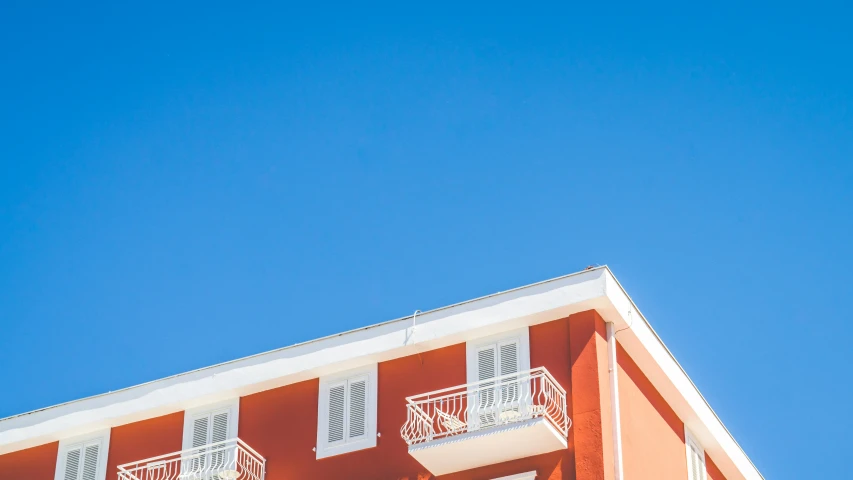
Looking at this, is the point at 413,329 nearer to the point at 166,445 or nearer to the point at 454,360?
the point at 454,360

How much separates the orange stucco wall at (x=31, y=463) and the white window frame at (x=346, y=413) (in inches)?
278

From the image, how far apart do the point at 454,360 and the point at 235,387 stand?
17.6 feet

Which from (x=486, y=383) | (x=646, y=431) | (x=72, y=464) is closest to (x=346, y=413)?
(x=486, y=383)

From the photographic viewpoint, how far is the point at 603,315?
3469 cm

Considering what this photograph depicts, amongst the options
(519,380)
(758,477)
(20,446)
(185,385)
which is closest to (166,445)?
(185,385)

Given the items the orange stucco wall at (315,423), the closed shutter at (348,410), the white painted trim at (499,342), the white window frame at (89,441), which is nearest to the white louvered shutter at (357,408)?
the closed shutter at (348,410)

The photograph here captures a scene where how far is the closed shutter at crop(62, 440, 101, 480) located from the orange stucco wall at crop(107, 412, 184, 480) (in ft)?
1.32

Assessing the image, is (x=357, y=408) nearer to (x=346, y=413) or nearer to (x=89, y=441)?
(x=346, y=413)

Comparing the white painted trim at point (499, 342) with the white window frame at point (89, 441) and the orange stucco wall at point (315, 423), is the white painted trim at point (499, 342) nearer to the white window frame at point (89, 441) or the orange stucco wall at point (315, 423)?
the orange stucco wall at point (315, 423)

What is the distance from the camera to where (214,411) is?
37.7 metres

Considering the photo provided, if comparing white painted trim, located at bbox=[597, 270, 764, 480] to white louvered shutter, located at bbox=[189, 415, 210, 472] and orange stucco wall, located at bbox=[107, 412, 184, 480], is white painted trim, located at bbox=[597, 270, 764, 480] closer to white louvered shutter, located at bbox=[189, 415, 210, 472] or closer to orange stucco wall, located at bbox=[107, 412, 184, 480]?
white louvered shutter, located at bbox=[189, 415, 210, 472]

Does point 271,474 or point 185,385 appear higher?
point 185,385

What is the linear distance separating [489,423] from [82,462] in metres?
10.6

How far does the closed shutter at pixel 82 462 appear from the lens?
125 ft
